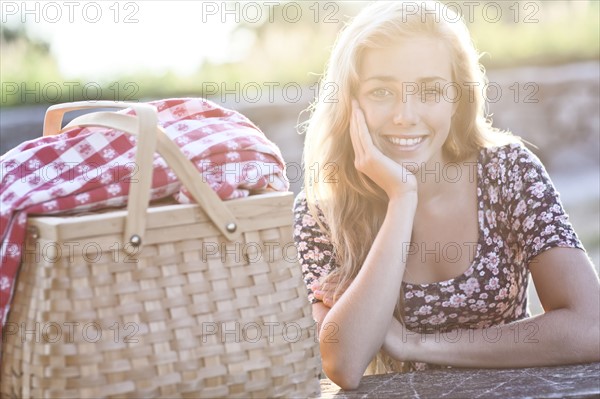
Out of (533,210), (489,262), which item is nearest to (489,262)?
(489,262)

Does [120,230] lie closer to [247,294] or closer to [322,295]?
[247,294]

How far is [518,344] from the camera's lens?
1.79m

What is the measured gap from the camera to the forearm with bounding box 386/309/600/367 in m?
1.78

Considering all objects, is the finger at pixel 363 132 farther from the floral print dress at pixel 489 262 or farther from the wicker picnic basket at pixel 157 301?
the wicker picnic basket at pixel 157 301

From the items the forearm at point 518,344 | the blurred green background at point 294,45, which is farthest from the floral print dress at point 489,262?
the blurred green background at point 294,45

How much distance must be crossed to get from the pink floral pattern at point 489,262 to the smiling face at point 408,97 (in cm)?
20

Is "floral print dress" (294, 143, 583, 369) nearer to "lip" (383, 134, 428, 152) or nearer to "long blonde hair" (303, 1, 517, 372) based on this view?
"long blonde hair" (303, 1, 517, 372)

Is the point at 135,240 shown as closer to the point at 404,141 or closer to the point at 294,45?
the point at 404,141

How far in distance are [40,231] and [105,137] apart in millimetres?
273

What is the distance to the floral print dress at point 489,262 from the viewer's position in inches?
84.0

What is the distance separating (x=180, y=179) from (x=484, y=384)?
757 mm

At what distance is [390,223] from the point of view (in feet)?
6.40

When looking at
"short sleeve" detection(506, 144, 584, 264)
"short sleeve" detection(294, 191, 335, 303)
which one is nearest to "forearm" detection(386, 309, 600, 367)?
"short sleeve" detection(506, 144, 584, 264)

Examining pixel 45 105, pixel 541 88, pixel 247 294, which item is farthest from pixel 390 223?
pixel 541 88
